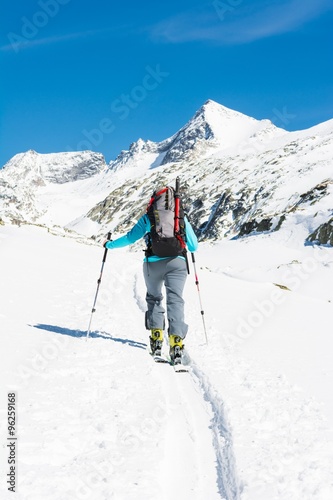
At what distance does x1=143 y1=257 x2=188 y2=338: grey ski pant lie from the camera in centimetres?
810

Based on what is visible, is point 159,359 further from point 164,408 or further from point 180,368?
point 164,408

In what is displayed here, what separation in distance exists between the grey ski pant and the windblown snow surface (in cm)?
62

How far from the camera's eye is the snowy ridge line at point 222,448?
12.7 feet

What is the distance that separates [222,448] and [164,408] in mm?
1085

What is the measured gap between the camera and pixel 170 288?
323 inches

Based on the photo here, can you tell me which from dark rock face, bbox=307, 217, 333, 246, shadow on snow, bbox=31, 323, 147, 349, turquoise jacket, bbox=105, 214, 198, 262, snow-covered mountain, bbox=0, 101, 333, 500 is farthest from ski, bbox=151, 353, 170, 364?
dark rock face, bbox=307, 217, 333, 246

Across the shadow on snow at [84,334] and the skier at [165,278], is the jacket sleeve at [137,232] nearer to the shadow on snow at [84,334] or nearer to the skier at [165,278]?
the skier at [165,278]

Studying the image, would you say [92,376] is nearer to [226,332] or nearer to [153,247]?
[153,247]

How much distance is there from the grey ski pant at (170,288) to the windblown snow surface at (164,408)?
62cm

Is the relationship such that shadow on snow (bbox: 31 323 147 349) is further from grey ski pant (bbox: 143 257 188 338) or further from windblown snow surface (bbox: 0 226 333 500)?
grey ski pant (bbox: 143 257 188 338)

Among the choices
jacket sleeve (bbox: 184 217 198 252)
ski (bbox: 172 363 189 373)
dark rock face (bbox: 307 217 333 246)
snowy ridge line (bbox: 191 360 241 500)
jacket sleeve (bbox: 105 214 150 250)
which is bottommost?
snowy ridge line (bbox: 191 360 241 500)

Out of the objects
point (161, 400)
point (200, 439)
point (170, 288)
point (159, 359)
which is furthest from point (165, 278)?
point (200, 439)

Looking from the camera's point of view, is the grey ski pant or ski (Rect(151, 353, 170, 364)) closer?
ski (Rect(151, 353, 170, 364))

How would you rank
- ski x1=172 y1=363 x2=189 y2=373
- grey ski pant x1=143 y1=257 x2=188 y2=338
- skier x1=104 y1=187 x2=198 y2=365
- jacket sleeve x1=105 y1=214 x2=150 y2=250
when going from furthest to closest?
1. jacket sleeve x1=105 y1=214 x2=150 y2=250
2. grey ski pant x1=143 y1=257 x2=188 y2=338
3. skier x1=104 y1=187 x2=198 y2=365
4. ski x1=172 y1=363 x2=189 y2=373
